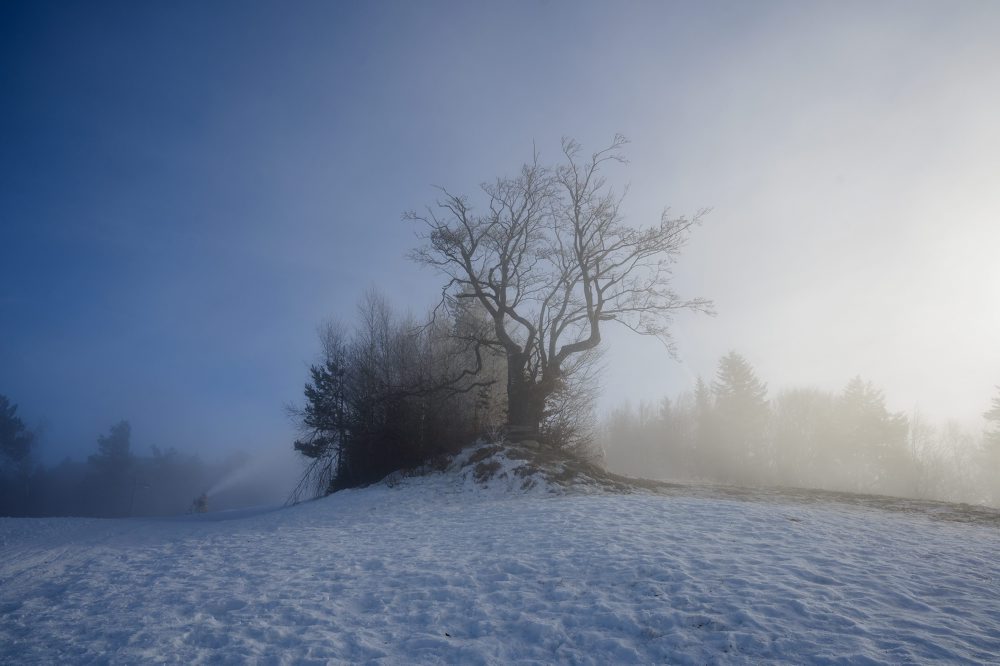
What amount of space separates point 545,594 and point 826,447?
152 feet

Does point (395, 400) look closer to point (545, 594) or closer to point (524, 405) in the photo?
point (524, 405)

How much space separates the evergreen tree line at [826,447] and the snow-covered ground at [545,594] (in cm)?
3335

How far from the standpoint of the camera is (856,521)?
916 cm

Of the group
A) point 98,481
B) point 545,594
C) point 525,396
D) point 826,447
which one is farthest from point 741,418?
point 98,481

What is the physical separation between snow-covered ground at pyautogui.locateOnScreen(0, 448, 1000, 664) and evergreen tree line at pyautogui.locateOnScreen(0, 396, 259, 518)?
60.5 meters

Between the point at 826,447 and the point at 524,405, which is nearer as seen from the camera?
the point at 524,405

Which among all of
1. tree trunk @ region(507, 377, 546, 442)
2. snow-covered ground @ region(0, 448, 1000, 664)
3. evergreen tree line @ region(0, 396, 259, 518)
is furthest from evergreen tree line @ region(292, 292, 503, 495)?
evergreen tree line @ region(0, 396, 259, 518)

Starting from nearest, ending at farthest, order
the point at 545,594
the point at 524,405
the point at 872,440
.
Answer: the point at 545,594 → the point at 524,405 → the point at 872,440

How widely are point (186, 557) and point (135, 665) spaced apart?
4.52m

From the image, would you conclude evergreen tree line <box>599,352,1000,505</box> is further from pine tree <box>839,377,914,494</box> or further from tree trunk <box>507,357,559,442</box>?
tree trunk <box>507,357,559,442</box>

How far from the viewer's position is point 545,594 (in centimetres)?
604

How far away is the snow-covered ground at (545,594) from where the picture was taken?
4.67 m

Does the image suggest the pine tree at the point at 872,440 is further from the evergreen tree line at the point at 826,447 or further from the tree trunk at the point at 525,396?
the tree trunk at the point at 525,396

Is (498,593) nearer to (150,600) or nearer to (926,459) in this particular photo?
(150,600)
